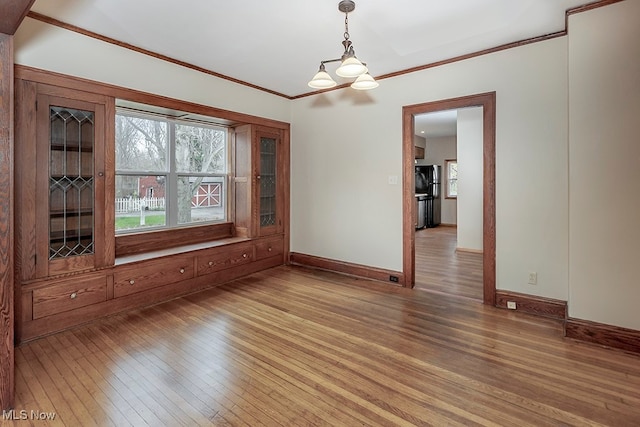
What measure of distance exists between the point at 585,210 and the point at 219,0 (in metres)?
3.38

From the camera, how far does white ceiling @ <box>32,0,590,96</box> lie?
2592 mm

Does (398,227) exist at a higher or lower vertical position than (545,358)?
higher

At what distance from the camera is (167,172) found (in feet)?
13.8

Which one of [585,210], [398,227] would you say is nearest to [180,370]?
[398,227]

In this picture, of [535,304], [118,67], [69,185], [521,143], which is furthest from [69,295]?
[521,143]

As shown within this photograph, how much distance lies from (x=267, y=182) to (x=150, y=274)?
2147mm

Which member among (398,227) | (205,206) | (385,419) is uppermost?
(205,206)

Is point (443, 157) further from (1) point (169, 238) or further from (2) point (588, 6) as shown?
(1) point (169, 238)

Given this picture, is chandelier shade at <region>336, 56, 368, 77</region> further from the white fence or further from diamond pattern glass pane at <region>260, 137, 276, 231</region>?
the white fence

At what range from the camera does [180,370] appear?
2.26 metres

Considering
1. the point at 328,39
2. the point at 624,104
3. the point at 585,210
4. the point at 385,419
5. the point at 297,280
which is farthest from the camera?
the point at 297,280

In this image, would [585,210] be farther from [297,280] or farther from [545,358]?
[297,280]

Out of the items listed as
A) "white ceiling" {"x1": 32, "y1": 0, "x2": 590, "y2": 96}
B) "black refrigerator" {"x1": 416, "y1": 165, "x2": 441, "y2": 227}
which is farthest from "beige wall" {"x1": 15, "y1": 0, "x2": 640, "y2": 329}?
"black refrigerator" {"x1": 416, "y1": 165, "x2": 441, "y2": 227}

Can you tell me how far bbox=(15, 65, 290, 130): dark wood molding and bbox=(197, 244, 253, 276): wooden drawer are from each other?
68.9 inches
